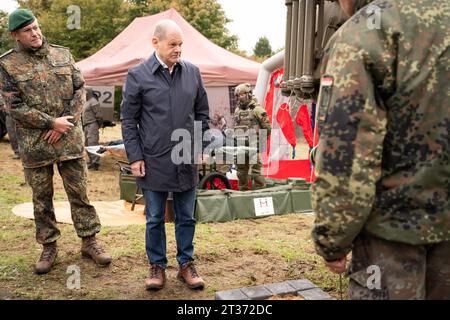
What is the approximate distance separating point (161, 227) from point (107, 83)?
878cm

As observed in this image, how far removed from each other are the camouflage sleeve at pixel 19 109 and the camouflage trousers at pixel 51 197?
0.40 meters

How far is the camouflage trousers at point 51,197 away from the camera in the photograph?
163 inches

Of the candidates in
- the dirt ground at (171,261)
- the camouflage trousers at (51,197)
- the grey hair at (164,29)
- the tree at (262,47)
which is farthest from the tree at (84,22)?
the tree at (262,47)

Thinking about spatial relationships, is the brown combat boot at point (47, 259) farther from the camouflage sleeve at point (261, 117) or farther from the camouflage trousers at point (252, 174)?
the camouflage sleeve at point (261, 117)

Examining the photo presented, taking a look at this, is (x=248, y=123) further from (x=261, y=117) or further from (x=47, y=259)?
(x=47, y=259)

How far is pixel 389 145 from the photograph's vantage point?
1.78 metres

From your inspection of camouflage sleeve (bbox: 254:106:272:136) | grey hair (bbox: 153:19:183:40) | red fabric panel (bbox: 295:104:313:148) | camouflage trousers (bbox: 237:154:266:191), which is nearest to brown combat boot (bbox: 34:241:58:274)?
grey hair (bbox: 153:19:183:40)

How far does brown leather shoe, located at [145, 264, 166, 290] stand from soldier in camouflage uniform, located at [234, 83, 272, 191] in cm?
453

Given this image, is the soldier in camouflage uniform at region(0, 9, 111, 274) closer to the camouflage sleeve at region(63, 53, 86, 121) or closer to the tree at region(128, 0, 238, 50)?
the camouflage sleeve at region(63, 53, 86, 121)

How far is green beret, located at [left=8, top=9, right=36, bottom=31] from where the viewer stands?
3.84m

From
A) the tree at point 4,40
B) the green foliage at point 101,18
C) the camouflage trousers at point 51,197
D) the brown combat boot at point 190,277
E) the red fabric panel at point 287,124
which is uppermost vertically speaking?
the green foliage at point 101,18

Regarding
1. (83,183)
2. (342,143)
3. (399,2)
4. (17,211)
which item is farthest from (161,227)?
(17,211)
